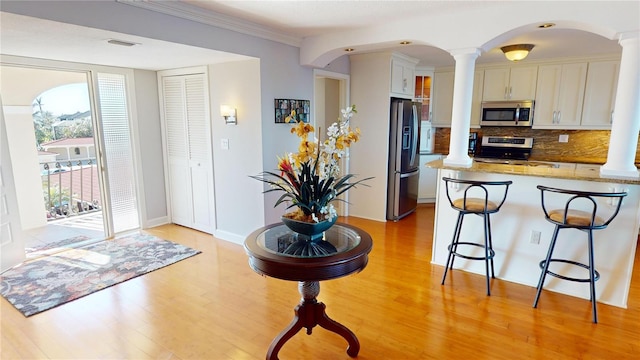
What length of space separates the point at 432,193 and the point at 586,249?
3122 mm

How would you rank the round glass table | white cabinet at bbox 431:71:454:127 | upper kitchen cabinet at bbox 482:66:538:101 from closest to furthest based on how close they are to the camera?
1. the round glass table
2. upper kitchen cabinet at bbox 482:66:538:101
3. white cabinet at bbox 431:71:454:127

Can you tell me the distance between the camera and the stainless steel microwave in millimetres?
5172

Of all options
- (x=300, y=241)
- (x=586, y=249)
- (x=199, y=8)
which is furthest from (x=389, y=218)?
(x=199, y=8)

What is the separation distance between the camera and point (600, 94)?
15.7 ft

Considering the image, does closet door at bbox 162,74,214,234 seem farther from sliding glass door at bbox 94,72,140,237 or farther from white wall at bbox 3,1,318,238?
sliding glass door at bbox 94,72,140,237

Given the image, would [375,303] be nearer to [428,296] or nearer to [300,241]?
[428,296]

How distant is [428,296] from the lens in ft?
9.72

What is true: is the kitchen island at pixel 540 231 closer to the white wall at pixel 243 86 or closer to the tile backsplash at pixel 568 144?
the white wall at pixel 243 86

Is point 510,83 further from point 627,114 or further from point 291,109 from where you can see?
point 291,109

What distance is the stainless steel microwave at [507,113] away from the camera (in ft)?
17.0

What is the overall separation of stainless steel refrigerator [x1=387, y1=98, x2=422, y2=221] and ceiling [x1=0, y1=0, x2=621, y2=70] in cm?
152

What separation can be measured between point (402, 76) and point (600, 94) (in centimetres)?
269

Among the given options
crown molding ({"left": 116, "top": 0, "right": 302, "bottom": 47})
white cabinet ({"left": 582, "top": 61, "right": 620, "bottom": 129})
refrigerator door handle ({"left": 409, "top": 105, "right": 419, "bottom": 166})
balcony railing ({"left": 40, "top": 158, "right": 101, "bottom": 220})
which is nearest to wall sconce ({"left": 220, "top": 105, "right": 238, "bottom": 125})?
crown molding ({"left": 116, "top": 0, "right": 302, "bottom": 47})

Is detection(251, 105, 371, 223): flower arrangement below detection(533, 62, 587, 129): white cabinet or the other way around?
below
